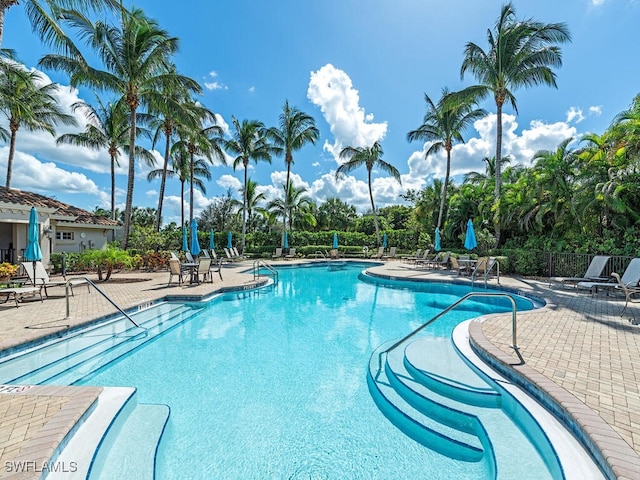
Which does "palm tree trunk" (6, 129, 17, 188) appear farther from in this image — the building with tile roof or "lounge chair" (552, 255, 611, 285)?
"lounge chair" (552, 255, 611, 285)

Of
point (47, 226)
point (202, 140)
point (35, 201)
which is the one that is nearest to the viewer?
point (35, 201)

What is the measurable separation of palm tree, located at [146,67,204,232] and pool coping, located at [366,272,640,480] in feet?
54.5

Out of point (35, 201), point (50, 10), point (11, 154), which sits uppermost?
point (50, 10)

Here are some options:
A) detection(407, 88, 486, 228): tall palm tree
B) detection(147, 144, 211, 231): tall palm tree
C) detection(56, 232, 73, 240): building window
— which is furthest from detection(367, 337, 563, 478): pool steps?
detection(147, 144, 211, 231): tall palm tree

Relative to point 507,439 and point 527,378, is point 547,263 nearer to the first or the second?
point 527,378

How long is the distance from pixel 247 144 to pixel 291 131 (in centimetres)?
352

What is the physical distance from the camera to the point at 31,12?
941 cm

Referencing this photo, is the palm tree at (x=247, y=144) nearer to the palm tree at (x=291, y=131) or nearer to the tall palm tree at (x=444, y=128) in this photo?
the palm tree at (x=291, y=131)

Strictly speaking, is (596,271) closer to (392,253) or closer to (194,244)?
(392,253)

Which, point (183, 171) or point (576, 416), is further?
point (183, 171)

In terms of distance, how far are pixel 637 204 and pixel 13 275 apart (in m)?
20.1

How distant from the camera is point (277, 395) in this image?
4336 millimetres

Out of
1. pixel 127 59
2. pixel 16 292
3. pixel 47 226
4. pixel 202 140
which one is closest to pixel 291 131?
pixel 202 140

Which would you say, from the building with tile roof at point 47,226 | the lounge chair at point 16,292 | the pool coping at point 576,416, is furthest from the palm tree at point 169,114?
the pool coping at point 576,416
